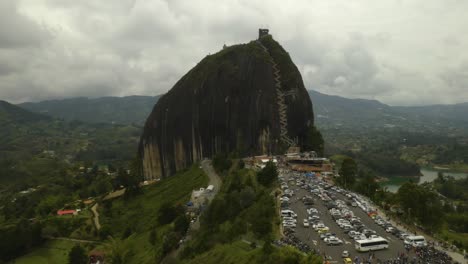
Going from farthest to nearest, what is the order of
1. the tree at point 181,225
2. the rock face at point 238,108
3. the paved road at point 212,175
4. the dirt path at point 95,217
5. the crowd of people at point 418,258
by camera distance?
the rock face at point 238,108, the dirt path at point 95,217, the paved road at point 212,175, the tree at point 181,225, the crowd of people at point 418,258

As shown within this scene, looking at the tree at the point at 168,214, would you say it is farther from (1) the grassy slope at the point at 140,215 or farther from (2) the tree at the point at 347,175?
(2) the tree at the point at 347,175

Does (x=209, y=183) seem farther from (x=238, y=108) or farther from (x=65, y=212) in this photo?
(x=65, y=212)

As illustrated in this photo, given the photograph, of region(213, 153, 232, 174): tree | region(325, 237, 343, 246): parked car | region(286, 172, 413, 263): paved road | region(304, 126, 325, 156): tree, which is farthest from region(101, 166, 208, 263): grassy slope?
region(325, 237, 343, 246): parked car

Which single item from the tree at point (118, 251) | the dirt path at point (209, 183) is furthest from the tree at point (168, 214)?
the tree at point (118, 251)

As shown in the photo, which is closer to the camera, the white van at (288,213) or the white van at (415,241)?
the white van at (415,241)

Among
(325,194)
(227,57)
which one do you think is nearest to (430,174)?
(227,57)

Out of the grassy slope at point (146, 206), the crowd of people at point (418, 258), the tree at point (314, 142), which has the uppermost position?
the tree at point (314, 142)

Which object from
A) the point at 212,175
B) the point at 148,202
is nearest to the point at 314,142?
the point at 212,175
